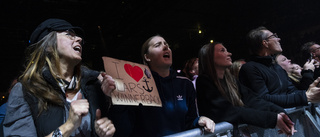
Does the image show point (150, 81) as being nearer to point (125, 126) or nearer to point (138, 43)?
point (125, 126)

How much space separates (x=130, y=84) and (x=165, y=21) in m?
7.19

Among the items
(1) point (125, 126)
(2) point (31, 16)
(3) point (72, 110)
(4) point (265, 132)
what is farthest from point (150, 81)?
(2) point (31, 16)

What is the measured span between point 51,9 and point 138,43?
13.0 ft

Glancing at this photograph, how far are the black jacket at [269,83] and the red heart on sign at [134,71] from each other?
1.44 metres

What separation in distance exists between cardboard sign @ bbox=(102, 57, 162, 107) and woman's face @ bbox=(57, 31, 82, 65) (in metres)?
0.33

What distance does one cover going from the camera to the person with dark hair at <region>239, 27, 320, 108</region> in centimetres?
225

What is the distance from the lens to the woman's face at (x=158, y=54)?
2119 millimetres

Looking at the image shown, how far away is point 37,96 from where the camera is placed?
4.27ft

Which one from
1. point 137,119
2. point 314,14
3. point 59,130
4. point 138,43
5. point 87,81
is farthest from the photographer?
point 138,43

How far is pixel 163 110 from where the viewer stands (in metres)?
1.88

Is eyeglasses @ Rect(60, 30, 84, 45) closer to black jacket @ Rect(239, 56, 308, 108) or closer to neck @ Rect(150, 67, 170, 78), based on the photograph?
neck @ Rect(150, 67, 170, 78)

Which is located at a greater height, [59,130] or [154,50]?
[154,50]

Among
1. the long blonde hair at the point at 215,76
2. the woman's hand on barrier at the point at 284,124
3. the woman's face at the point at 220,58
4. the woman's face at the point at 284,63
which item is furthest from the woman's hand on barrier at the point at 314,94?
the woman's face at the point at 284,63

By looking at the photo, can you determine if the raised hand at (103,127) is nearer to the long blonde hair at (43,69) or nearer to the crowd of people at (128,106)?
the crowd of people at (128,106)
